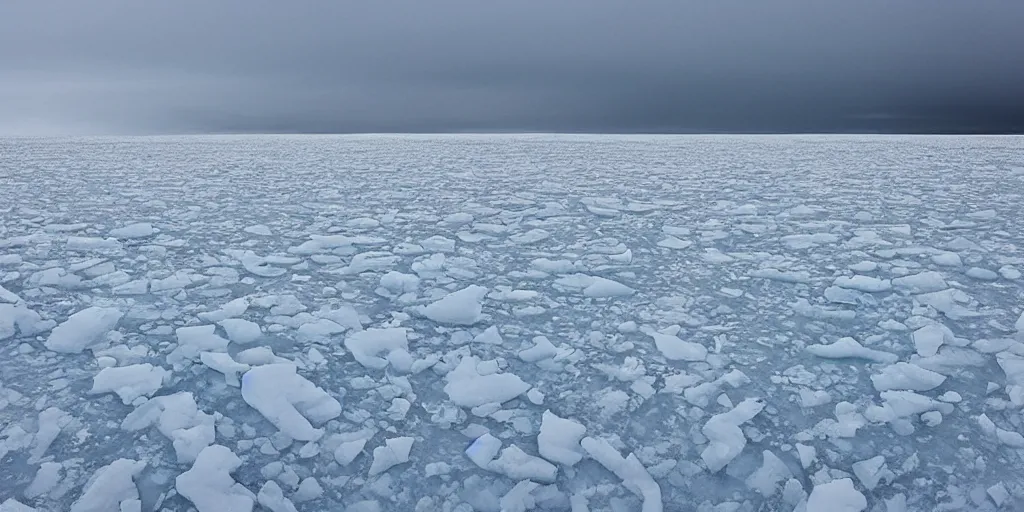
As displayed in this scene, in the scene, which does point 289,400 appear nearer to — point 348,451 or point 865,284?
point 348,451

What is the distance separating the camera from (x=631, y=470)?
65.8 inches

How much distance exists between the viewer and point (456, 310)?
104 inches

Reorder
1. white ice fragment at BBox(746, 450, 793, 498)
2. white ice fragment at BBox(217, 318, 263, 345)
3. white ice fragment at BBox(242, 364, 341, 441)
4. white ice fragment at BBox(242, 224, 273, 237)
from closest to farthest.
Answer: white ice fragment at BBox(746, 450, 793, 498), white ice fragment at BBox(242, 364, 341, 441), white ice fragment at BBox(217, 318, 263, 345), white ice fragment at BBox(242, 224, 273, 237)

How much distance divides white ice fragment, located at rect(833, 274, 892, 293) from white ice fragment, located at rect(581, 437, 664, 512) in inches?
75.7

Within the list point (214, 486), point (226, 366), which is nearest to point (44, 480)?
point (214, 486)

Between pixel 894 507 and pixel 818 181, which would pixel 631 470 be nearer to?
pixel 894 507

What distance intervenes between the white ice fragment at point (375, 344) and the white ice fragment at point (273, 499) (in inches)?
25.9

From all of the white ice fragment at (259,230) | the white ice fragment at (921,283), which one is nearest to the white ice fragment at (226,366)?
the white ice fragment at (259,230)

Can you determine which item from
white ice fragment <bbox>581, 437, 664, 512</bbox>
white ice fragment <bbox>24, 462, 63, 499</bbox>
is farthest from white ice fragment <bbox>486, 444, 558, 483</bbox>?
white ice fragment <bbox>24, 462, 63, 499</bbox>

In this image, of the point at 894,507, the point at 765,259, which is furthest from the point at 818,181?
the point at 894,507

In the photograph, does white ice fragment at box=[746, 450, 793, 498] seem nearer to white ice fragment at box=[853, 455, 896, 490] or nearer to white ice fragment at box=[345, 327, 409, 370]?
white ice fragment at box=[853, 455, 896, 490]

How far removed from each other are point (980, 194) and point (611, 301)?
5.29m

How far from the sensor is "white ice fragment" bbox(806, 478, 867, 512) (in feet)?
5.02

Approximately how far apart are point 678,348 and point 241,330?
1865 millimetres
